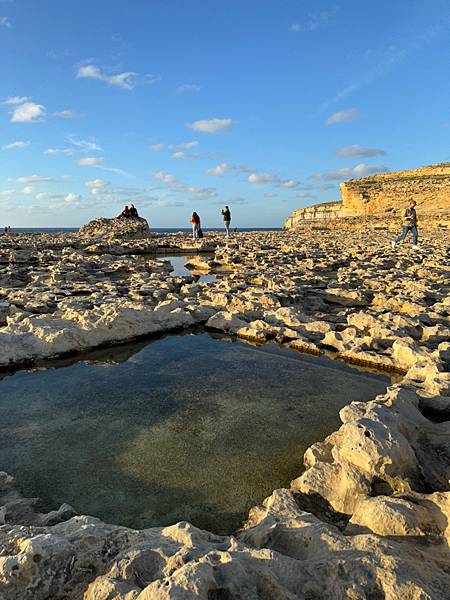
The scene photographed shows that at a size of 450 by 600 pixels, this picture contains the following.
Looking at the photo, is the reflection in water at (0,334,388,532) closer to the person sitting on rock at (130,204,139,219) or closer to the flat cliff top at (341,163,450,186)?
the person sitting on rock at (130,204,139,219)

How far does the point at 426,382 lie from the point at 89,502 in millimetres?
3381

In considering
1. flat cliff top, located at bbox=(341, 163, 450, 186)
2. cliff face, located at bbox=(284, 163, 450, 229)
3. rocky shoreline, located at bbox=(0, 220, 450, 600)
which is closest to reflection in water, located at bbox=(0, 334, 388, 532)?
rocky shoreline, located at bbox=(0, 220, 450, 600)

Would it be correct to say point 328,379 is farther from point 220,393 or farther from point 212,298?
point 212,298

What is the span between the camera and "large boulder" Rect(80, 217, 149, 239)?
88.9 feet

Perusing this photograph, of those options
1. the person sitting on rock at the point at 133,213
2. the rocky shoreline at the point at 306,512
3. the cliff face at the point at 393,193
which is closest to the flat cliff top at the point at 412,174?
the cliff face at the point at 393,193

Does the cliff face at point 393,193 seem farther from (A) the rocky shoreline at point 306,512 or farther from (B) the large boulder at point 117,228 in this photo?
(A) the rocky shoreline at point 306,512

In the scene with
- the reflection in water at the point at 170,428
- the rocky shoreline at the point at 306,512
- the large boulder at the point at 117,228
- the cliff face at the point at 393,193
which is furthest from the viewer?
the cliff face at the point at 393,193

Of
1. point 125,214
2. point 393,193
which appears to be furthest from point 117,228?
point 393,193

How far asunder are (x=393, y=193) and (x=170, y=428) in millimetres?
51675

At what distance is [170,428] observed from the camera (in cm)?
361

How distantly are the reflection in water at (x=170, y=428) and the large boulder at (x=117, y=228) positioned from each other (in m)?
22.7

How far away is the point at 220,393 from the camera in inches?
168

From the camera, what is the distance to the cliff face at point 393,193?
4350 cm

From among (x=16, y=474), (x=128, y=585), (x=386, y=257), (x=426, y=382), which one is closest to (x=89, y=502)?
(x=16, y=474)
